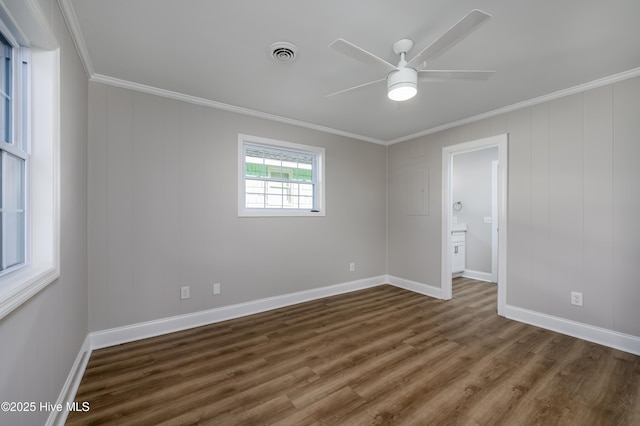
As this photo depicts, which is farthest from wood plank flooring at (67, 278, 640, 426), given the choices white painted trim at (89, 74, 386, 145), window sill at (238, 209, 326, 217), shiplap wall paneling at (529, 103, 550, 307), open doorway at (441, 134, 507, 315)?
white painted trim at (89, 74, 386, 145)

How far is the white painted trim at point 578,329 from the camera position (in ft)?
8.29

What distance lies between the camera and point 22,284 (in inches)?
45.1

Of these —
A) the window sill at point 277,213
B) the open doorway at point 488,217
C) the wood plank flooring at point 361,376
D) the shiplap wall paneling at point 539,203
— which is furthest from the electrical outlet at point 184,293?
the shiplap wall paneling at point 539,203

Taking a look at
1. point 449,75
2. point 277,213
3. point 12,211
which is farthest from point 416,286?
point 12,211

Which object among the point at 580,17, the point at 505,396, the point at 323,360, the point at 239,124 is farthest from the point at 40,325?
the point at 580,17

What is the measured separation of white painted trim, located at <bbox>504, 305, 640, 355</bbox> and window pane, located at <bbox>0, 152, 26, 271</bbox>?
446 centimetres

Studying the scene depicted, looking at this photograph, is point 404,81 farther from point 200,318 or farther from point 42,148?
point 200,318

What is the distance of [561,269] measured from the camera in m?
2.96

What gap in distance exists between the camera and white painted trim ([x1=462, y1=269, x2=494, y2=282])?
5.17 m

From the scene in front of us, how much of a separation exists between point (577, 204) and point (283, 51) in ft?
10.8

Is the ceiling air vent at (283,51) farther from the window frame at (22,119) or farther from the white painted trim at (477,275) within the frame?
the white painted trim at (477,275)

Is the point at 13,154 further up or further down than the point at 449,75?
further down

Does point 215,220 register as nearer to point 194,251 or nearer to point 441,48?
point 194,251

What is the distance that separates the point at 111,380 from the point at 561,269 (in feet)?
14.3
